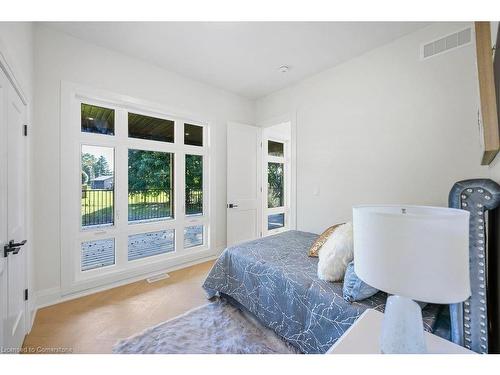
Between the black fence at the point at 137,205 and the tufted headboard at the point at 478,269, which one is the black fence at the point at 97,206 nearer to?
the black fence at the point at 137,205

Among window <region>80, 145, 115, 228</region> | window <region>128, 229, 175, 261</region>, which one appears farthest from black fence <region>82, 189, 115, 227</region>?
Answer: window <region>128, 229, 175, 261</region>

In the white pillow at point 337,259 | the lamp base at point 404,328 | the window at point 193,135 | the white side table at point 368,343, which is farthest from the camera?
the window at point 193,135

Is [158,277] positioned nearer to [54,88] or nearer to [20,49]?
[54,88]

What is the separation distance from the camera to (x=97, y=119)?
2.64m

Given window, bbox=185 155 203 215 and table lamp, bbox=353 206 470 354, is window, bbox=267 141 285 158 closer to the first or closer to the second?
window, bbox=185 155 203 215

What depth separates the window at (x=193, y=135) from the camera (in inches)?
134

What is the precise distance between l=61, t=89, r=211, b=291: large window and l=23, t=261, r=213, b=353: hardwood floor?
0.31m

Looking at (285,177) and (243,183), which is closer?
(243,183)

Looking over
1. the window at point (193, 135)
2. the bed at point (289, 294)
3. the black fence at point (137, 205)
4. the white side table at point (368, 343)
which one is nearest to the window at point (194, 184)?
the black fence at point (137, 205)

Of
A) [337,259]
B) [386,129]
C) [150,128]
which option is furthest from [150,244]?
[386,129]

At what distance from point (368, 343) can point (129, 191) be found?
2.90m

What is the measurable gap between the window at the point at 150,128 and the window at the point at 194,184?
1.47ft
